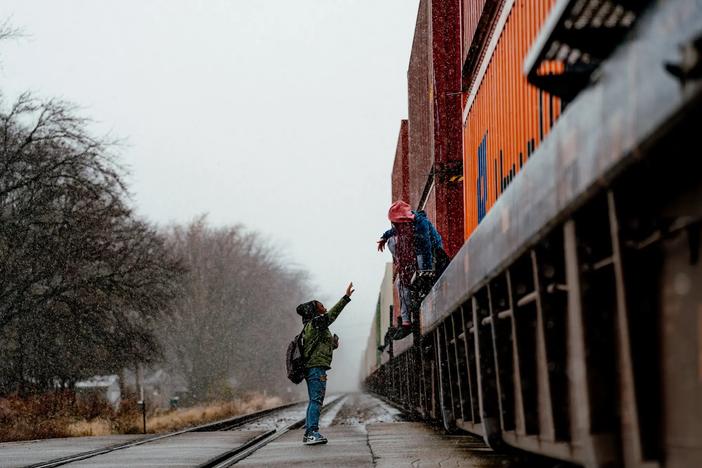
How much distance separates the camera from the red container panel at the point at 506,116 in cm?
696

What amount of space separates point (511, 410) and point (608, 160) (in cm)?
300

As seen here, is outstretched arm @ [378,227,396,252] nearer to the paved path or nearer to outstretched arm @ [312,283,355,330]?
outstretched arm @ [312,283,355,330]

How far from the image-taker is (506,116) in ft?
27.2

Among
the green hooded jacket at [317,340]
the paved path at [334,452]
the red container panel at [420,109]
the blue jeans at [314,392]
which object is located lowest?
the paved path at [334,452]

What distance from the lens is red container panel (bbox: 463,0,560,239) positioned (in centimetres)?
696

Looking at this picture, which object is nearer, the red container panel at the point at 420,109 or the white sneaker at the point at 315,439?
the white sneaker at the point at 315,439

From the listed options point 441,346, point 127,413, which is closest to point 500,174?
point 441,346

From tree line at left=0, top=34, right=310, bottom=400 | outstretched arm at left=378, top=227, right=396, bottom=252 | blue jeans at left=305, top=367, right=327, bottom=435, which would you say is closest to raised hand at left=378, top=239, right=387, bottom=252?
outstretched arm at left=378, top=227, right=396, bottom=252

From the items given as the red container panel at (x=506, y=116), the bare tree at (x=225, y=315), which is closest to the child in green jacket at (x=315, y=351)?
the red container panel at (x=506, y=116)

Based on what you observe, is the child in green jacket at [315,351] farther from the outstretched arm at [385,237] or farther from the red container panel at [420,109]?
the red container panel at [420,109]

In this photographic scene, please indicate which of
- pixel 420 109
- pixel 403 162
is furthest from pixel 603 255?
pixel 403 162

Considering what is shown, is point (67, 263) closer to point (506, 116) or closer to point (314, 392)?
point (314, 392)

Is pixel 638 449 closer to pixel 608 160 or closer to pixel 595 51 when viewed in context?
pixel 608 160

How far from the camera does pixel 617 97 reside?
10.6ft
